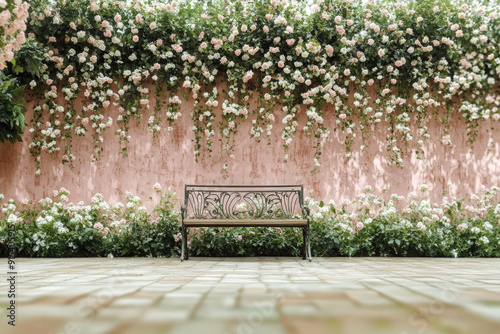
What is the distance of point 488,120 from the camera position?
209 inches

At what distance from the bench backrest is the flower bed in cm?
21

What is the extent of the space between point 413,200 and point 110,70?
178 inches

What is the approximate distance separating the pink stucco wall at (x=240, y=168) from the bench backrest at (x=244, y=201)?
0.22m

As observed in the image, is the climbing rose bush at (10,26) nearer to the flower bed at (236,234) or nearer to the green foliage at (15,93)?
the green foliage at (15,93)

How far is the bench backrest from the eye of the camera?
15.2 feet

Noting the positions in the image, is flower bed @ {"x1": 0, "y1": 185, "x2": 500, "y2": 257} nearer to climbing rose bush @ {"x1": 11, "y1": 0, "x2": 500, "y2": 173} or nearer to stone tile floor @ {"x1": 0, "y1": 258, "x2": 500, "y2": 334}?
climbing rose bush @ {"x1": 11, "y1": 0, "x2": 500, "y2": 173}

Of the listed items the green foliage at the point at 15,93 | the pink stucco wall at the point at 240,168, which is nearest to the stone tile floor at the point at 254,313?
the pink stucco wall at the point at 240,168

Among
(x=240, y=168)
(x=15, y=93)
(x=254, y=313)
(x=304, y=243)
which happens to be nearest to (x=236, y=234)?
(x=304, y=243)

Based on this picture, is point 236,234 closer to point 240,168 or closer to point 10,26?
point 240,168

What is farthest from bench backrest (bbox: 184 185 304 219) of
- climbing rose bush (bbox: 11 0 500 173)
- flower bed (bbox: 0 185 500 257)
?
climbing rose bush (bbox: 11 0 500 173)

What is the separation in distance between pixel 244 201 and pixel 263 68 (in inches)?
70.2

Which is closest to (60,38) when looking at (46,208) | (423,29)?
(46,208)

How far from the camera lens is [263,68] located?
491 cm

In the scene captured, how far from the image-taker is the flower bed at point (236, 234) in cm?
439
